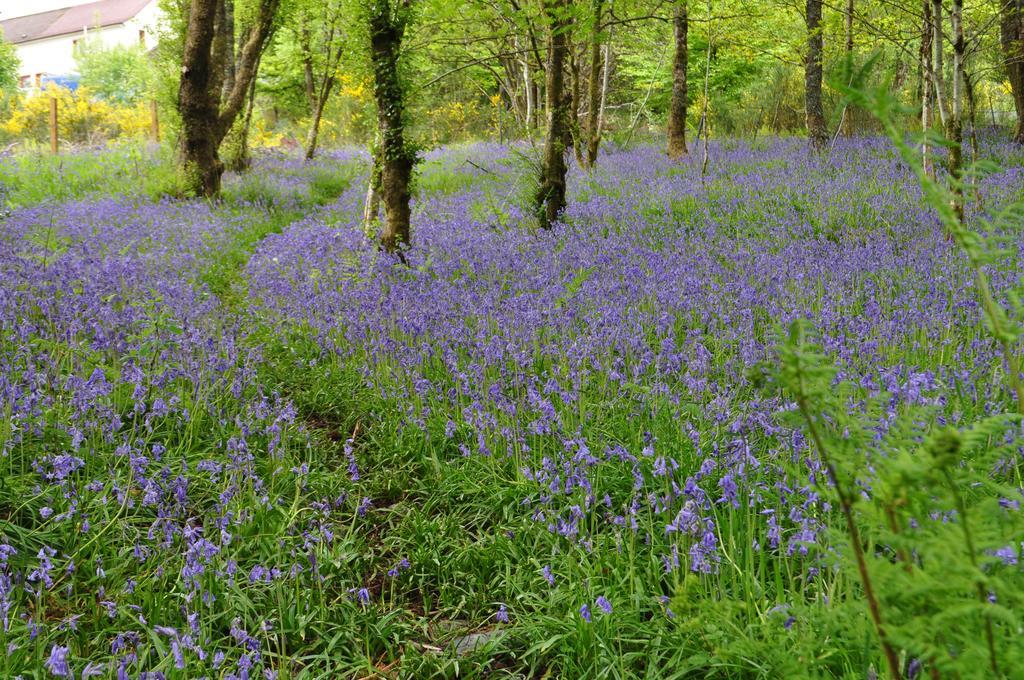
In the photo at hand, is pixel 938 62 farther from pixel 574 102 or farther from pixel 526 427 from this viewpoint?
pixel 574 102

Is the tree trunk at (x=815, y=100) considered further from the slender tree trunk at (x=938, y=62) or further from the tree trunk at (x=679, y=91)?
the slender tree trunk at (x=938, y=62)

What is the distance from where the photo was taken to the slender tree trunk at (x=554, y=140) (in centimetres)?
943

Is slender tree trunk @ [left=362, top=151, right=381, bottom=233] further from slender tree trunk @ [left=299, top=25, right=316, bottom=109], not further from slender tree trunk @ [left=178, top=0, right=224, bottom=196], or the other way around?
slender tree trunk @ [left=299, top=25, right=316, bottom=109]

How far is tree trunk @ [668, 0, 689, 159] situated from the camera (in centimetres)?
1427

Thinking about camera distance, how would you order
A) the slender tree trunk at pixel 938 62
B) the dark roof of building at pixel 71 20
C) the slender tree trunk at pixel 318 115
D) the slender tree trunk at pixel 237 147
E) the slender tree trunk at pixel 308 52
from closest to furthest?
1. the slender tree trunk at pixel 938 62
2. the slender tree trunk at pixel 237 147
3. the slender tree trunk at pixel 318 115
4. the slender tree trunk at pixel 308 52
5. the dark roof of building at pixel 71 20

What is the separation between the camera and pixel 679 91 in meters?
14.6

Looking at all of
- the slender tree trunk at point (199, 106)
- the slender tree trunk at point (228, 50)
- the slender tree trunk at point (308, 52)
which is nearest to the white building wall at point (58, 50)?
the slender tree trunk at point (308, 52)

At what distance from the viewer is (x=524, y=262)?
701 centimetres

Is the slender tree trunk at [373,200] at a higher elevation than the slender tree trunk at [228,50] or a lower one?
lower

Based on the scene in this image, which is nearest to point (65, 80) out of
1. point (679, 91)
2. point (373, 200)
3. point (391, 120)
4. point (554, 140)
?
point (679, 91)

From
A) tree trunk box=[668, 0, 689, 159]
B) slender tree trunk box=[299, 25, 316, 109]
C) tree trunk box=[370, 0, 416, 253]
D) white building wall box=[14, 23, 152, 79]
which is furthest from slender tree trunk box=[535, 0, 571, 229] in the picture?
white building wall box=[14, 23, 152, 79]

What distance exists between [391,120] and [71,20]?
287 ft

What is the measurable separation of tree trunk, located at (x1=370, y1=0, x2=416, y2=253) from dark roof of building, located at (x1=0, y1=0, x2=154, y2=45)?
78.2m

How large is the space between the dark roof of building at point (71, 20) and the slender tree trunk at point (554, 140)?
255ft
